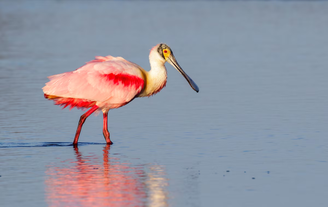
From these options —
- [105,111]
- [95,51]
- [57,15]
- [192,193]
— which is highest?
[57,15]

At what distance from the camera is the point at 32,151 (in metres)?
10.7

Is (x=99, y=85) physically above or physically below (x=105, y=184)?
above

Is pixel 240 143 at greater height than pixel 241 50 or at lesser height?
lesser

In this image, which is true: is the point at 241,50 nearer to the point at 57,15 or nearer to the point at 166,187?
the point at 166,187

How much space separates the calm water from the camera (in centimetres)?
842

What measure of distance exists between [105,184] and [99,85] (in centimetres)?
322

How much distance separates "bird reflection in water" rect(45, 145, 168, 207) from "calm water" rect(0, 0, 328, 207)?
0.01 metres

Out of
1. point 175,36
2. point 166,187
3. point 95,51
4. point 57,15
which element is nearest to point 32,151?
point 166,187

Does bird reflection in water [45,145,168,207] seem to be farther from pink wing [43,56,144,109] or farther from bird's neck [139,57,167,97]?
bird's neck [139,57,167,97]

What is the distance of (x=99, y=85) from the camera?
1173 cm

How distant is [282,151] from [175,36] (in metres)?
17.7

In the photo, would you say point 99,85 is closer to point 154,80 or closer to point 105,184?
point 154,80

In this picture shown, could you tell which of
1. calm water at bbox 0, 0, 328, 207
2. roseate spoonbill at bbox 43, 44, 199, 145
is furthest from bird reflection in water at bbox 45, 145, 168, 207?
roseate spoonbill at bbox 43, 44, 199, 145

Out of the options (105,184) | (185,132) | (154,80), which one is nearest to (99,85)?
(154,80)
